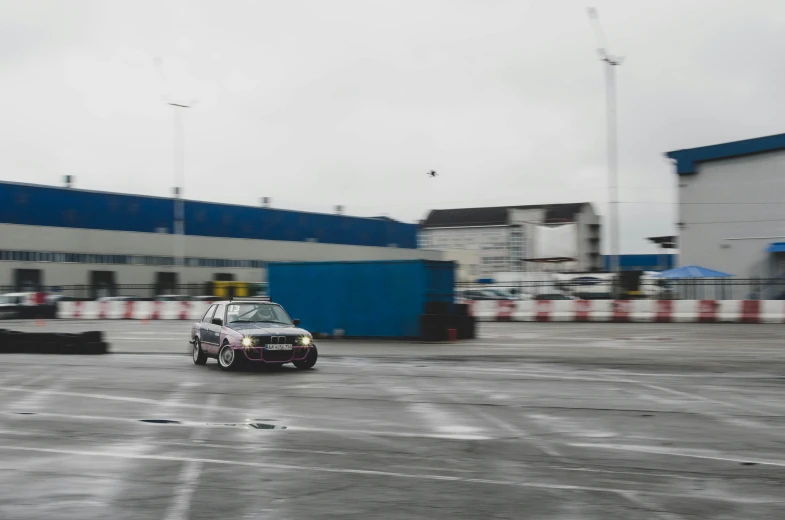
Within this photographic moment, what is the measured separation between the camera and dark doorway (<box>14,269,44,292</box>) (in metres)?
66.9

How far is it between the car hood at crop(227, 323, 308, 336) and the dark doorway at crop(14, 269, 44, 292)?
53396mm

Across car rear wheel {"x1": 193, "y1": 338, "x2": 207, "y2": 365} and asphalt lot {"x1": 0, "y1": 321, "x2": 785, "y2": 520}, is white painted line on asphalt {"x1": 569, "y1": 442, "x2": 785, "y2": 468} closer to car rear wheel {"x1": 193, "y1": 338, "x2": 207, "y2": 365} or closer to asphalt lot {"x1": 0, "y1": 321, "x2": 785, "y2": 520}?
asphalt lot {"x1": 0, "y1": 321, "x2": 785, "y2": 520}

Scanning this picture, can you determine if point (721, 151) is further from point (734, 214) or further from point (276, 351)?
point (276, 351)

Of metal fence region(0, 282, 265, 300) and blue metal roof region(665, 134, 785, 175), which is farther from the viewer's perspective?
metal fence region(0, 282, 265, 300)

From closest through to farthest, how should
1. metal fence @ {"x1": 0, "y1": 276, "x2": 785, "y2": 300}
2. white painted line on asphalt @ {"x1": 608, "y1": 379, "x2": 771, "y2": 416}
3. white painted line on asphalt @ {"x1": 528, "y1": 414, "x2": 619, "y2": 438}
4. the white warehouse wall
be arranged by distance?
white painted line on asphalt @ {"x1": 528, "y1": 414, "x2": 619, "y2": 438} < white painted line on asphalt @ {"x1": 608, "y1": 379, "x2": 771, "y2": 416} < metal fence @ {"x1": 0, "y1": 276, "x2": 785, "y2": 300} < the white warehouse wall

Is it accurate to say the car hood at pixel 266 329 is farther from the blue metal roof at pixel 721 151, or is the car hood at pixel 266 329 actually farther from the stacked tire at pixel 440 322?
the blue metal roof at pixel 721 151

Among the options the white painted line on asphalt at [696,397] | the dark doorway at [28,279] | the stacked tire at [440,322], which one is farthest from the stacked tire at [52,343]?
the dark doorway at [28,279]

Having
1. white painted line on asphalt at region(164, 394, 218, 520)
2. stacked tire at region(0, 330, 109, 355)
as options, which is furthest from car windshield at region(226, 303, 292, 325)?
white painted line on asphalt at region(164, 394, 218, 520)

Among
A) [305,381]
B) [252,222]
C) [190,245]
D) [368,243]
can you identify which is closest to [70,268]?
[190,245]

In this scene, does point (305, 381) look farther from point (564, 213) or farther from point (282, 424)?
point (564, 213)

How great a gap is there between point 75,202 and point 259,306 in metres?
60.0

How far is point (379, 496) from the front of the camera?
635 cm

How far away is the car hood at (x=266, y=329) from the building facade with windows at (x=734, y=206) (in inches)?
1469

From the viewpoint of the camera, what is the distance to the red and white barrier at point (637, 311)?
34.8 metres
